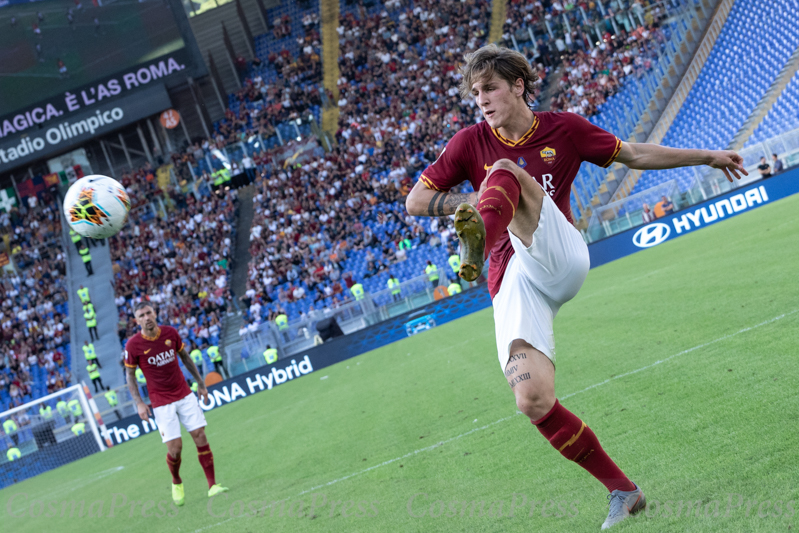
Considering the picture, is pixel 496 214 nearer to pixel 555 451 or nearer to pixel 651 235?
pixel 555 451

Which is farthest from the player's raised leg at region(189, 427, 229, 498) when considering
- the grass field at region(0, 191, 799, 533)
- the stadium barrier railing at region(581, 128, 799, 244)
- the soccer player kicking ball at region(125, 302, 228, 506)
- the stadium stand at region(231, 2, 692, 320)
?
the stadium stand at region(231, 2, 692, 320)

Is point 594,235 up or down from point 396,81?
down

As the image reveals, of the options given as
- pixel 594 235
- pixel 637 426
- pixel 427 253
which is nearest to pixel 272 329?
pixel 427 253

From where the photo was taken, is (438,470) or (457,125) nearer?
(438,470)

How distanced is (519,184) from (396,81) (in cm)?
2861

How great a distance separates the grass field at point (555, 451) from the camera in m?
3.44

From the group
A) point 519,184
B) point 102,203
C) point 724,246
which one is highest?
point 102,203

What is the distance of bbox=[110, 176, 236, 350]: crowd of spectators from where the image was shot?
2622 centimetres

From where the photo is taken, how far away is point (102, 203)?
717 cm

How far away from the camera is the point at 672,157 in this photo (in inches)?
143

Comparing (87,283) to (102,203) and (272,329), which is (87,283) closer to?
(272,329)

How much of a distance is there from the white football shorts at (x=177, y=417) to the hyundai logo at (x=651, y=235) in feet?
43.3

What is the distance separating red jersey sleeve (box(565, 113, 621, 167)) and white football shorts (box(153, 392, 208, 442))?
547cm

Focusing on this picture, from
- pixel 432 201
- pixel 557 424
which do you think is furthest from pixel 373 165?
pixel 557 424
